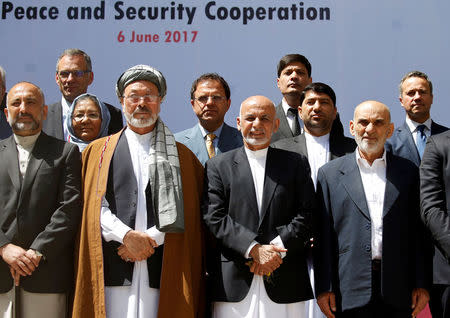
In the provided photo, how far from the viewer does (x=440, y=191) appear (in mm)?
3299

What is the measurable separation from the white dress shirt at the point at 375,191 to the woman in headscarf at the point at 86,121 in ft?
5.42

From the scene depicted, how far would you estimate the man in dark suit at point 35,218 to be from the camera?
335 cm

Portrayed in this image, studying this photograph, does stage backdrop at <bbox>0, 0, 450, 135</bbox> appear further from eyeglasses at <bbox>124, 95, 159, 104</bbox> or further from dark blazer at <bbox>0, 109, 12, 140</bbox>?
eyeglasses at <bbox>124, 95, 159, 104</bbox>

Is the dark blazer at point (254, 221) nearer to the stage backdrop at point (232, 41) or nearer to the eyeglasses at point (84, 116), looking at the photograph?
the eyeglasses at point (84, 116)

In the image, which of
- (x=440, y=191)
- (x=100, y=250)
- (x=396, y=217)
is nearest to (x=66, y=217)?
(x=100, y=250)

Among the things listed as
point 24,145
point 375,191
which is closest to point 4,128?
point 24,145

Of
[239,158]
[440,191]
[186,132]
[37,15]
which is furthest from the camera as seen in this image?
[37,15]

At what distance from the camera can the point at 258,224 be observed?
3355mm

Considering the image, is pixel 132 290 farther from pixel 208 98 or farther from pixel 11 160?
pixel 208 98

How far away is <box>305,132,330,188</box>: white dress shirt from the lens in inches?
160

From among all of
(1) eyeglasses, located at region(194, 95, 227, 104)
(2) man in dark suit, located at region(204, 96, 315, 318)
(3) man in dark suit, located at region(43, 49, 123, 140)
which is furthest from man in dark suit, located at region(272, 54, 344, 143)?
(3) man in dark suit, located at region(43, 49, 123, 140)

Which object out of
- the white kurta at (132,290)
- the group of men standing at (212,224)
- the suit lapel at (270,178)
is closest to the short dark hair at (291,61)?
the group of men standing at (212,224)

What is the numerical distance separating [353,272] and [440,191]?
24.0 inches

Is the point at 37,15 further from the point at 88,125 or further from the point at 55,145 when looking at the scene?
the point at 55,145
